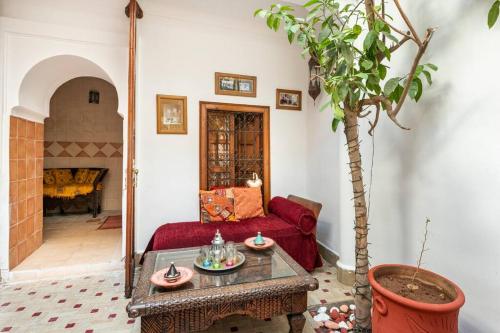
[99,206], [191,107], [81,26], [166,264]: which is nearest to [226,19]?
[191,107]

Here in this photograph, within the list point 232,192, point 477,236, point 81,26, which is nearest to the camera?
point 477,236

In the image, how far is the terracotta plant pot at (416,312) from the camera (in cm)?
115

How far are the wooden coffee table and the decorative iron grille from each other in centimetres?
178

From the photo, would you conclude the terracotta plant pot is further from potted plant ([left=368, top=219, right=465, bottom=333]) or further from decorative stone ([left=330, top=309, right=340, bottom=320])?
decorative stone ([left=330, top=309, right=340, bottom=320])

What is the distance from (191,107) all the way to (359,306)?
287 centimetres

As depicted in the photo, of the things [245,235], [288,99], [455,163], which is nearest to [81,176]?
[245,235]

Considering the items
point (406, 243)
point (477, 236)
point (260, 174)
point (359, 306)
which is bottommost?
point (359, 306)

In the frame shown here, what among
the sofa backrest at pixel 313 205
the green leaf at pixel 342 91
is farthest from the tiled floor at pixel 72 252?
the green leaf at pixel 342 91

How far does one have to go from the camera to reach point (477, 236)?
1396 millimetres

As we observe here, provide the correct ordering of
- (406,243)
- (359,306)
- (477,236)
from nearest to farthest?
(477,236), (359,306), (406,243)

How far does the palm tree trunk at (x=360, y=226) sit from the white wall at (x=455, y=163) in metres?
0.45

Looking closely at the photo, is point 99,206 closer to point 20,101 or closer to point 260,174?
point 20,101

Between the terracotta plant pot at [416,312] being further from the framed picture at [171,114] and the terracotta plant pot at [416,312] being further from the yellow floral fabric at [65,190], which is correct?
the yellow floral fabric at [65,190]

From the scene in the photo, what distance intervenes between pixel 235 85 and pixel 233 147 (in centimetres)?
89
